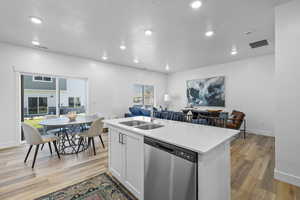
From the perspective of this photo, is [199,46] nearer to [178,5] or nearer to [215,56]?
[215,56]

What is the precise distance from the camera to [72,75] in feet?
14.2

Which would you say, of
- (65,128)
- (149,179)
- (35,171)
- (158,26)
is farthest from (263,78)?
(35,171)

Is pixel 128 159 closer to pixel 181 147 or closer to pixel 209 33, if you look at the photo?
pixel 181 147

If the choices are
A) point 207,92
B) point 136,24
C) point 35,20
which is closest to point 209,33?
point 136,24

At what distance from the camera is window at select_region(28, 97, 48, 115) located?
3957 millimetres

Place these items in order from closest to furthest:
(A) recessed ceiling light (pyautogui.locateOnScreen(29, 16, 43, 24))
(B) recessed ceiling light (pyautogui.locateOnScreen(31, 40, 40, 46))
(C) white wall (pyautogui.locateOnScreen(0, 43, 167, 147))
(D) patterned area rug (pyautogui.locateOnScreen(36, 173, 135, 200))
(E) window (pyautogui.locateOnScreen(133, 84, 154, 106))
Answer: (D) patterned area rug (pyautogui.locateOnScreen(36, 173, 135, 200)), (A) recessed ceiling light (pyautogui.locateOnScreen(29, 16, 43, 24)), (B) recessed ceiling light (pyautogui.locateOnScreen(31, 40, 40, 46)), (C) white wall (pyautogui.locateOnScreen(0, 43, 167, 147)), (E) window (pyautogui.locateOnScreen(133, 84, 154, 106))

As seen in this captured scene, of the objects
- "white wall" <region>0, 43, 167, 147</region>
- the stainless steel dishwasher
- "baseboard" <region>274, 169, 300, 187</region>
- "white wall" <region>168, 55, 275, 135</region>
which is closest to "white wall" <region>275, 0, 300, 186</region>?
"baseboard" <region>274, 169, 300, 187</region>

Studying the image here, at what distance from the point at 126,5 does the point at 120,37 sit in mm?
1133

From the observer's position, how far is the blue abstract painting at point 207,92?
5359 mm

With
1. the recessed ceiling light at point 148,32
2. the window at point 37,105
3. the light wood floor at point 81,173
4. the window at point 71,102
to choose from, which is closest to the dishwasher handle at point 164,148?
Answer: the light wood floor at point 81,173

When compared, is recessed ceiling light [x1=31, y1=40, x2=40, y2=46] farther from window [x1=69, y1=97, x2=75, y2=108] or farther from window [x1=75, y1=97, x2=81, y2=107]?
window [x1=75, y1=97, x2=81, y2=107]

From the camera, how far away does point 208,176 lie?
1.16m

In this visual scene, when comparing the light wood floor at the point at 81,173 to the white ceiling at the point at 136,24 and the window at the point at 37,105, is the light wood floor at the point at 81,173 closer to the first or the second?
the window at the point at 37,105

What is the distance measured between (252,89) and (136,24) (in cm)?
469
